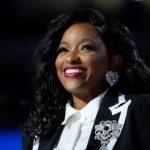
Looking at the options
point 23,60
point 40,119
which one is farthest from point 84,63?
point 23,60

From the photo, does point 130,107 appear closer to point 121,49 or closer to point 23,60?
point 121,49

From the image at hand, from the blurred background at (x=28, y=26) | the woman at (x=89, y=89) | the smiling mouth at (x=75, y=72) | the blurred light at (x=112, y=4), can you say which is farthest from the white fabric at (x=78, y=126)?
the blurred light at (x=112, y=4)

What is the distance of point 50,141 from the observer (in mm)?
1327

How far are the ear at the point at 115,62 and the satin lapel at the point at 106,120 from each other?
8 cm

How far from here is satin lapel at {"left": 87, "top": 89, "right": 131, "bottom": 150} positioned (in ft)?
3.97

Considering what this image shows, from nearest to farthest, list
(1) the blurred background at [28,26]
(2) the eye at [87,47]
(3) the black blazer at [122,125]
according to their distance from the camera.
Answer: (3) the black blazer at [122,125] < (2) the eye at [87,47] < (1) the blurred background at [28,26]

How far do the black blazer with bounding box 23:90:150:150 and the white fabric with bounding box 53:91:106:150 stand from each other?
2cm

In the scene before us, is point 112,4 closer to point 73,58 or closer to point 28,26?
point 28,26

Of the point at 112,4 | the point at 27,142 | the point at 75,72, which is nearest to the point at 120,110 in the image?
the point at 75,72

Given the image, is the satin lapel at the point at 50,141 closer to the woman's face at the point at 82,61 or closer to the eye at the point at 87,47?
the woman's face at the point at 82,61

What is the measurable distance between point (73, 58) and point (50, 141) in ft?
0.87

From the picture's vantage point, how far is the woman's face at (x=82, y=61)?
1261mm

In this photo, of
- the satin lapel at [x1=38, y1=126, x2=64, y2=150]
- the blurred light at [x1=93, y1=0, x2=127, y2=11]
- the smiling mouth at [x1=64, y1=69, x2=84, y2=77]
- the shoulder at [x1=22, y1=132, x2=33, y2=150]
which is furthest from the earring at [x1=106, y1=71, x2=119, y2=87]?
the blurred light at [x1=93, y1=0, x2=127, y2=11]

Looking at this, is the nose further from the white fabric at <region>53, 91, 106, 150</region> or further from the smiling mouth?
the white fabric at <region>53, 91, 106, 150</region>
